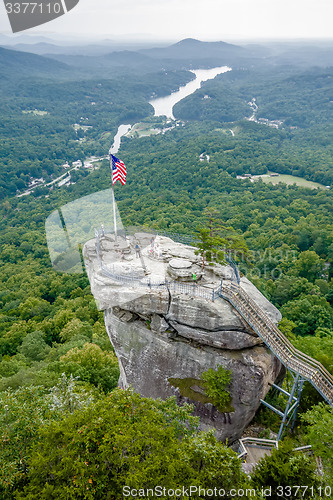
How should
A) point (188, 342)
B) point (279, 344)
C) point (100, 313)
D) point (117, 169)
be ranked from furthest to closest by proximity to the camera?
point (100, 313), point (117, 169), point (188, 342), point (279, 344)

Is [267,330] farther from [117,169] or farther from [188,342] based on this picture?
[117,169]

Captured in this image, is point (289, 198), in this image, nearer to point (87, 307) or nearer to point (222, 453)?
point (87, 307)

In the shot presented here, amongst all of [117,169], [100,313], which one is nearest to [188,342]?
[117,169]

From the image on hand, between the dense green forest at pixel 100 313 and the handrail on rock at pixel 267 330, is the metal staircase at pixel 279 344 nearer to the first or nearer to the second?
the handrail on rock at pixel 267 330

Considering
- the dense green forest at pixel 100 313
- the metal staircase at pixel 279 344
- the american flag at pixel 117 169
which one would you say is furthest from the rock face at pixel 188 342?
the american flag at pixel 117 169

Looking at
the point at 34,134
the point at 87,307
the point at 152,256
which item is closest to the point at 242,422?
the point at 152,256

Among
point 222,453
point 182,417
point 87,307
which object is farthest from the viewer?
point 87,307
